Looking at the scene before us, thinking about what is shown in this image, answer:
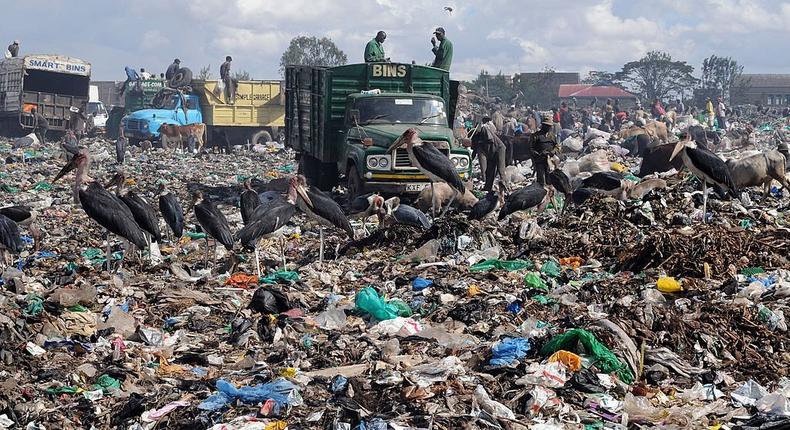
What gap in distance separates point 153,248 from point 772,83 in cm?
5587

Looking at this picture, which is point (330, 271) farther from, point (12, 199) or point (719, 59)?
point (719, 59)

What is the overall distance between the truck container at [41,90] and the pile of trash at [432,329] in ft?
68.3

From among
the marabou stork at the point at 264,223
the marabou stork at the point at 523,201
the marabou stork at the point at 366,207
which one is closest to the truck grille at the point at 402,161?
the marabou stork at the point at 366,207

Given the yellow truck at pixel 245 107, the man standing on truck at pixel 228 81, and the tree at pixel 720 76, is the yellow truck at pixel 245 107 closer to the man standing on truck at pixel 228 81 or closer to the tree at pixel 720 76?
the man standing on truck at pixel 228 81

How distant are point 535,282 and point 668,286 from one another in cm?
126

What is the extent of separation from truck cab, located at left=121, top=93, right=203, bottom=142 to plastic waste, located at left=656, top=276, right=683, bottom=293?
24.0 metres

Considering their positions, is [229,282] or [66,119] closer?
[229,282]

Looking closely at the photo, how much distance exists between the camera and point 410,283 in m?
9.46

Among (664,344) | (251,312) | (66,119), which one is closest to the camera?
(664,344)

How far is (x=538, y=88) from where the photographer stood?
5600cm

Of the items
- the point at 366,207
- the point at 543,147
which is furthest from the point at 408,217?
the point at 543,147

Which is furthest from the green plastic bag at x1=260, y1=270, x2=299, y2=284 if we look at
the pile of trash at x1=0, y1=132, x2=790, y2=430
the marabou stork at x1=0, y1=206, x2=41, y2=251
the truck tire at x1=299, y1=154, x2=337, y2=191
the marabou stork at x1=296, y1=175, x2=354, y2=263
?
the truck tire at x1=299, y1=154, x2=337, y2=191

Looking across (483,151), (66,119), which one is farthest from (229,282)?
(66,119)

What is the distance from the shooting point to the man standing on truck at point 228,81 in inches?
1197
